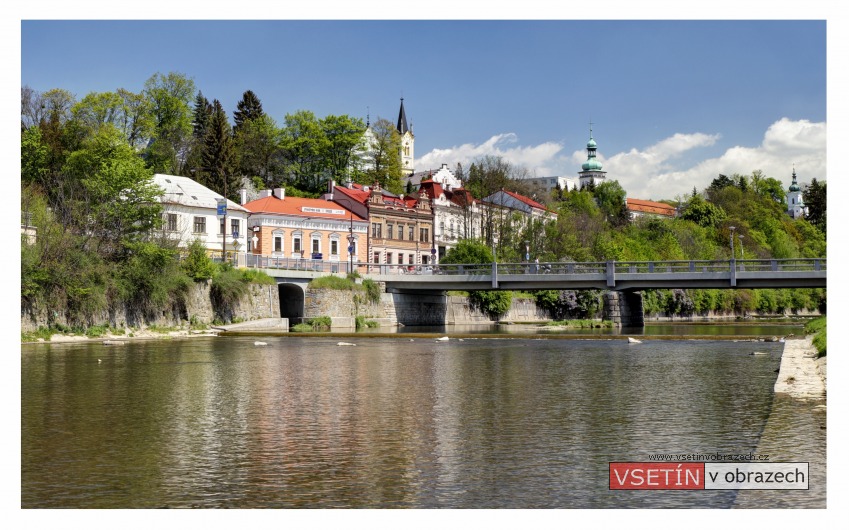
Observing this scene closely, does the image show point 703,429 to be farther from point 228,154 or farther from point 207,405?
point 228,154

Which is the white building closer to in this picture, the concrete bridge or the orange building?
the orange building

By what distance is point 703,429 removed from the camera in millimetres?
15086

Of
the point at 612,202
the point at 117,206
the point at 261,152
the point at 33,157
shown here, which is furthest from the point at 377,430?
the point at 612,202

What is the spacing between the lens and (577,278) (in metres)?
59.6

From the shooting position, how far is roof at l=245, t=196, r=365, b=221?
77.3m

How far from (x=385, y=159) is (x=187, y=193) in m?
37.9

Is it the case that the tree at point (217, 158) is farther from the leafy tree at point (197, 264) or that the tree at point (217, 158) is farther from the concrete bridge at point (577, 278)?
the leafy tree at point (197, 264)

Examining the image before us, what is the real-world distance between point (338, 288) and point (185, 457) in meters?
49.5

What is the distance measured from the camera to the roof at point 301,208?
3044 inches

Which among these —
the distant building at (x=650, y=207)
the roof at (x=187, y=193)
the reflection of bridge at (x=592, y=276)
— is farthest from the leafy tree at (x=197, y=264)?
the distant building at (x=650, y=207)

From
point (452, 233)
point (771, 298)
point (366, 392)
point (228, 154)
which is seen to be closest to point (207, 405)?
point (366, 392)

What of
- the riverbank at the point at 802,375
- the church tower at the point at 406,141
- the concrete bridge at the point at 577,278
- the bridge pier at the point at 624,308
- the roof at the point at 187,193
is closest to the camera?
the riverbank at the point at 802,375

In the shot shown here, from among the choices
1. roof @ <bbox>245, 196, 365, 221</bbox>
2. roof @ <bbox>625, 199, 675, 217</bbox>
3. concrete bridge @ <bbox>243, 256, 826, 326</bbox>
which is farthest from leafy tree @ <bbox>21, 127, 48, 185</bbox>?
roof @ <bbox>625, 199, 675, 217</bbox>

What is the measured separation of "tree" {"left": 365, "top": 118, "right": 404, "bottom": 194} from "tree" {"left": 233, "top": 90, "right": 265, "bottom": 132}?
43.8 feet
